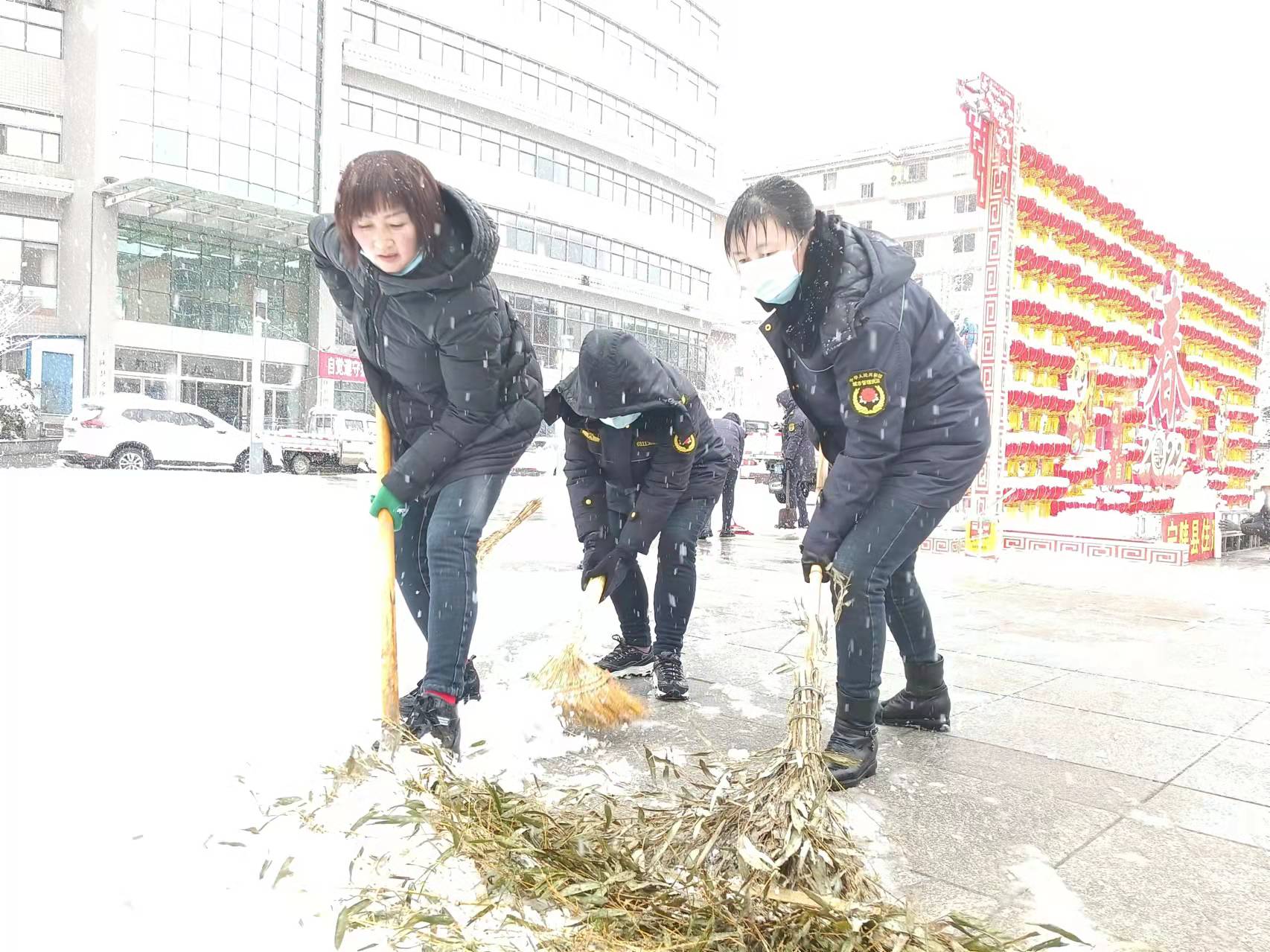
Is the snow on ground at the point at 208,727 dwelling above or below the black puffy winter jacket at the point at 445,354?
below

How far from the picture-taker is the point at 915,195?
186 feet

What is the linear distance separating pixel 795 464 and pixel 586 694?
8664 mm

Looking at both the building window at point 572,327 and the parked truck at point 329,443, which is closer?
the parked truck at point 329,443

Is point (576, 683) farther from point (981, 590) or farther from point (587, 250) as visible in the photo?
point (587, 250)

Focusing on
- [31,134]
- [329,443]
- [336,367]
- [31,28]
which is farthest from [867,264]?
[31,28]

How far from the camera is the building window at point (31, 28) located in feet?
87.6

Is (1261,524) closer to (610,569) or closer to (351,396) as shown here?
(610,569)

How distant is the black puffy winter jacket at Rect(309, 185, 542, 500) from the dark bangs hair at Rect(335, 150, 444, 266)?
8cm

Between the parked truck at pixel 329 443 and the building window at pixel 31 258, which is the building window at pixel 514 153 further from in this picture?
the parked truck at pixel 329 443

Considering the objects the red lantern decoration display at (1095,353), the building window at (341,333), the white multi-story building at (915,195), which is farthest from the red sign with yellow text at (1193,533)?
the white multi-story building at (915,195)

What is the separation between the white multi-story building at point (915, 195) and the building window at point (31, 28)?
3744cm

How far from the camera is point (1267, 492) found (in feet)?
39.2

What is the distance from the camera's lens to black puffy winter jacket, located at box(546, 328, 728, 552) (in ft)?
12.3

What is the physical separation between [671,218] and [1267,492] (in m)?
32.8
